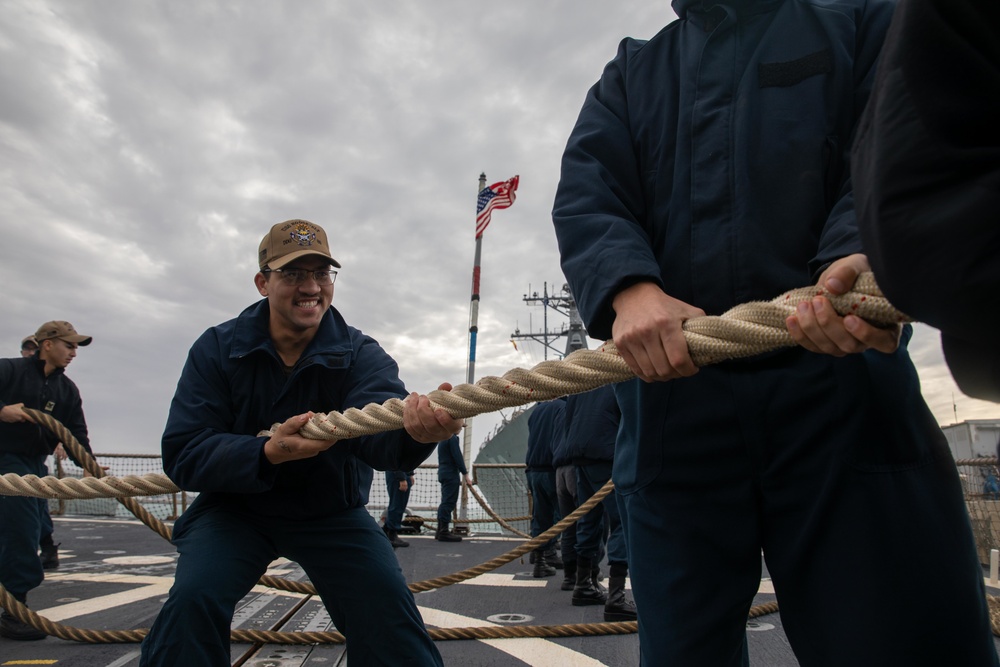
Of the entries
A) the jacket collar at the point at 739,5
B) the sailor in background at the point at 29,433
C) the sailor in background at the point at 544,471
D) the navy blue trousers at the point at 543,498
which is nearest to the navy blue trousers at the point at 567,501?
the sailor in background at the point at 544,471

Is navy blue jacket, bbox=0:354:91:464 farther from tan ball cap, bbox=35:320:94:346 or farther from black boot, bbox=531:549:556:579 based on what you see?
black boot, bbox=531:549:556:579

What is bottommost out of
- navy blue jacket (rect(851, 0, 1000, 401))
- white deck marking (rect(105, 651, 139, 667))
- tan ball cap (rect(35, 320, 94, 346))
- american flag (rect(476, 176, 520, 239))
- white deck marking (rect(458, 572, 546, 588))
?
white deck marking (rect(105, 651, 139, 667))

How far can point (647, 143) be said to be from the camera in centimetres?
149

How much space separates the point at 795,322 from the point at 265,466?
1752mm

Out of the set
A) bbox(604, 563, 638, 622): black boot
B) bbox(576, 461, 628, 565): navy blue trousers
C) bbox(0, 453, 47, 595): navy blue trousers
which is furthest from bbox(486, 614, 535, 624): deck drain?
bbox(0, 453, 47, 595): navy blue trousers

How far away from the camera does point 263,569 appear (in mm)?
2244

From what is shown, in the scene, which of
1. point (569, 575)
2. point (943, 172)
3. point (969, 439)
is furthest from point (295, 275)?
point (969, 439)

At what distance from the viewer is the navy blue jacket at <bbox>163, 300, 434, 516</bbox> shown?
2.16 metres

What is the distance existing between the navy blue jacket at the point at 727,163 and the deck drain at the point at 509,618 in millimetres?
3196

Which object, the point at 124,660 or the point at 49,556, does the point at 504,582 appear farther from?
the point at 49,556

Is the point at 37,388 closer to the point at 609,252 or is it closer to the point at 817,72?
the point at 609,252

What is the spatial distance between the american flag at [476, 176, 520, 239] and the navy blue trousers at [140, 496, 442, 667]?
14.3 meters

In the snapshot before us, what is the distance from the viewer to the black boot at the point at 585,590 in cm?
463

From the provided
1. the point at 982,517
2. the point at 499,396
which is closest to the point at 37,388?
the point at 499,396
